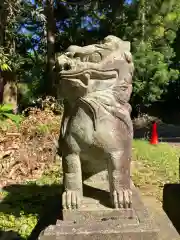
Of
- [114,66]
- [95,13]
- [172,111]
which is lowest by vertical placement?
[172,111]

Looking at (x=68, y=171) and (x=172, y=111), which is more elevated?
(x=68, y=171)

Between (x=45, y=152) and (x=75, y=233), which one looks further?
(x=45, y=152)

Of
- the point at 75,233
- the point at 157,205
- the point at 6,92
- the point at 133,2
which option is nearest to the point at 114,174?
the point at 75,233

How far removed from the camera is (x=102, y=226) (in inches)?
85.8

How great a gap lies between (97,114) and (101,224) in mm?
690

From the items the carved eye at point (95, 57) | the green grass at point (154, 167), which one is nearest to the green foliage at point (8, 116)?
the green grass at point (154, 167)

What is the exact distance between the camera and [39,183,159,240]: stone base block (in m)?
2.11

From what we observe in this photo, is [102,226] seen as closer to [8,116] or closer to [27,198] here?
[27,198]

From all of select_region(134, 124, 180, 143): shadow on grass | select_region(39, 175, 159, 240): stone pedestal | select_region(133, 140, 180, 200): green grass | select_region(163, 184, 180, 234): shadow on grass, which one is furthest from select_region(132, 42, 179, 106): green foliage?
select_region(39, 175, 159, 240): stone pedestal

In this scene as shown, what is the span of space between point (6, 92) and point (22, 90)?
741mm

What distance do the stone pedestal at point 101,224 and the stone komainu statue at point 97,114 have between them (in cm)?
6

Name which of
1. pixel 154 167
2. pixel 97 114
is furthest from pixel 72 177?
pixel 154 167

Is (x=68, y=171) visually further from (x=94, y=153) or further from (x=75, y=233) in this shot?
(x=75, y=233)

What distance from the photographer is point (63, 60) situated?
91.2 inches
